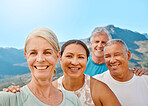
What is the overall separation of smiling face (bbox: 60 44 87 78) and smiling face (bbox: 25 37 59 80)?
1071 mm

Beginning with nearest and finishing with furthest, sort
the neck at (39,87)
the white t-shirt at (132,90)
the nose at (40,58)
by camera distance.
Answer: the nose at (40,58) < the neck at (39,87) < the white t-shirt at (132,90)

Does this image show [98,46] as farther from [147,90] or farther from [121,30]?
[121,30]

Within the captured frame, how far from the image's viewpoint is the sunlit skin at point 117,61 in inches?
169

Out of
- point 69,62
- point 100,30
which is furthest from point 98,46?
point 69,62

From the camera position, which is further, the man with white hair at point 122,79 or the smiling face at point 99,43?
the smiling face at point 99,43

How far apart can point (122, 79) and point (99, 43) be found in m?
1.96

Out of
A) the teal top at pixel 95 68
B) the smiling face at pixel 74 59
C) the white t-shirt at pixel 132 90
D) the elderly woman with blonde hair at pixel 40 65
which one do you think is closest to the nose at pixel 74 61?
the smiling face at pixel 74 59

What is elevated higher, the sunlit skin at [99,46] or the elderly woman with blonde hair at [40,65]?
the sunlit skin at [99,46]

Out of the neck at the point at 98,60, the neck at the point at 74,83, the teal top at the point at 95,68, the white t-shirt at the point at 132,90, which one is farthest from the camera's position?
the neck at the point at 98,60

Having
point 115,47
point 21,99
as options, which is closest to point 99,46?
point 115,47

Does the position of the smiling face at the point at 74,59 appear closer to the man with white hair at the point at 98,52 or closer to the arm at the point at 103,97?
the arm at the point at 103,97

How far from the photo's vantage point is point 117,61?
4289 mm

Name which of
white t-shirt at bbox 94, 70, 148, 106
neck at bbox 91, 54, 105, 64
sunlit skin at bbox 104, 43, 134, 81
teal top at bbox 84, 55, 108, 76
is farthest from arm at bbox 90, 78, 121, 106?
neck at bbox 91, 54, 105, 64

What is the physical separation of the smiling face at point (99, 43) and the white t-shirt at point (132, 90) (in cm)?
165
